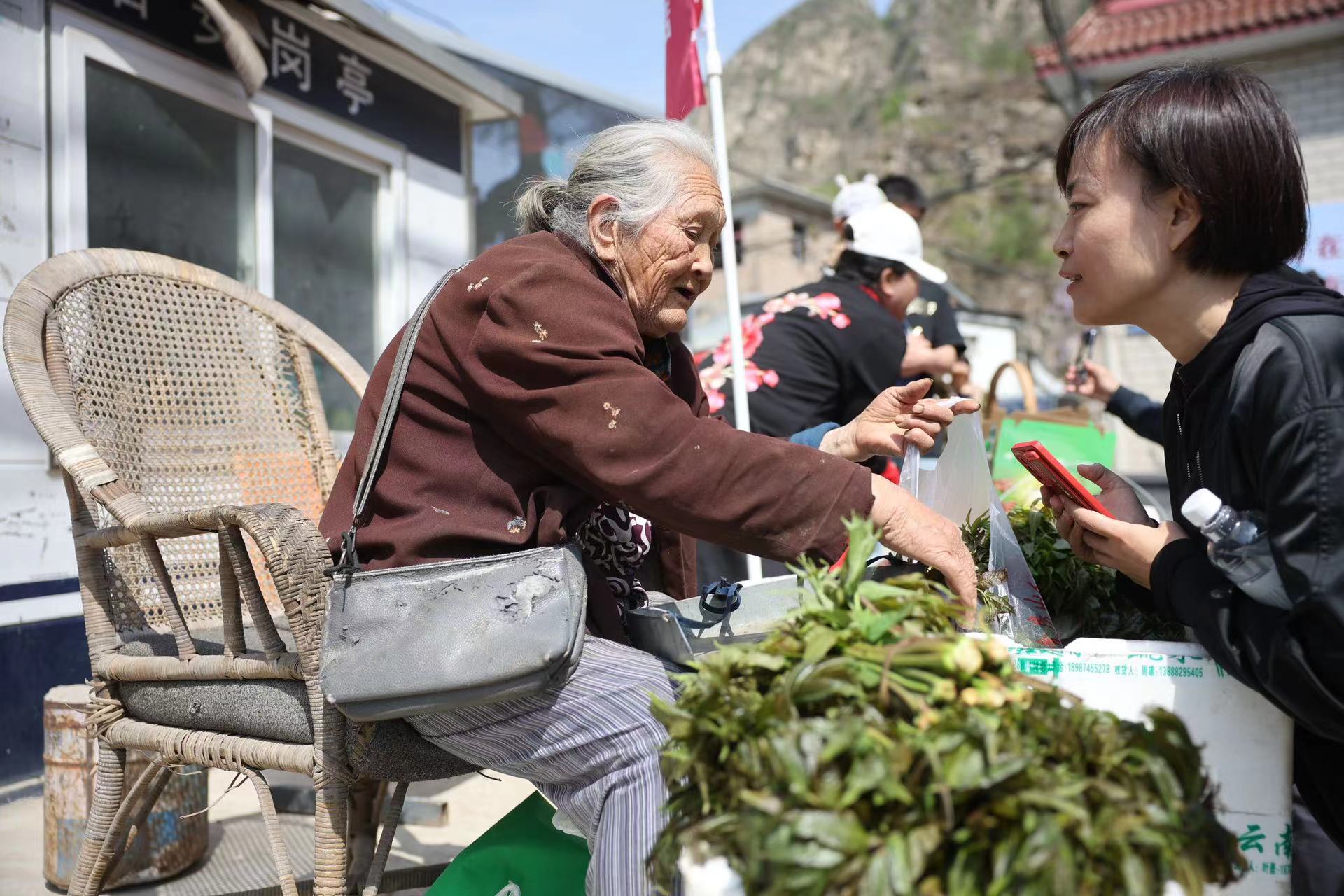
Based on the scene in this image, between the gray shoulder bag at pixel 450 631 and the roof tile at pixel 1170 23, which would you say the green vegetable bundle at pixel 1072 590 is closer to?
the gray shoulder bag at pixel 450 631

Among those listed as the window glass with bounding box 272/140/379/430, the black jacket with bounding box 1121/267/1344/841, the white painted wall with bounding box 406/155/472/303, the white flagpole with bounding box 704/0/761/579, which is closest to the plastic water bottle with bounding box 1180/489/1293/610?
the black jacket with bounding box 1121/267/1344/841

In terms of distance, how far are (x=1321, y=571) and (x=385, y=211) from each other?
16.0 feet

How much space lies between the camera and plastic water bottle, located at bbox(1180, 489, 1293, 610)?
1346 mm

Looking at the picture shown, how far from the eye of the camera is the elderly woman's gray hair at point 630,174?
1.83 meters

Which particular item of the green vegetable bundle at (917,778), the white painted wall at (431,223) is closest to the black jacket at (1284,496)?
the green vegetable bundle at (917,778)

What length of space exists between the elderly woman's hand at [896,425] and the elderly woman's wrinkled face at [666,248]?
0.44 meters

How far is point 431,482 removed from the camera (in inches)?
66.7

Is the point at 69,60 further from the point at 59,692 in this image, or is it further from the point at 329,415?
the point at 59,692

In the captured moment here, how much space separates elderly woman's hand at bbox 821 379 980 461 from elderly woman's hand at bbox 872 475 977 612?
32cm

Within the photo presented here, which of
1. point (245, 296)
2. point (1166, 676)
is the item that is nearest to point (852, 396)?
point (245, 296)

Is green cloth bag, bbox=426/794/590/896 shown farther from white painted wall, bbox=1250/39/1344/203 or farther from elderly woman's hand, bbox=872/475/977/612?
white painted wall, bbox=1250/39/1344/203

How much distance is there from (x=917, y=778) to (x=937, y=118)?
34.7 m

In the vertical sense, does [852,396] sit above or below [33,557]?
above

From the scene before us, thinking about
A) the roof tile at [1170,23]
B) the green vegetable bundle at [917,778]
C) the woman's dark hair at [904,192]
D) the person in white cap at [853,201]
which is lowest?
the green vegetable bundle at [917,778]
